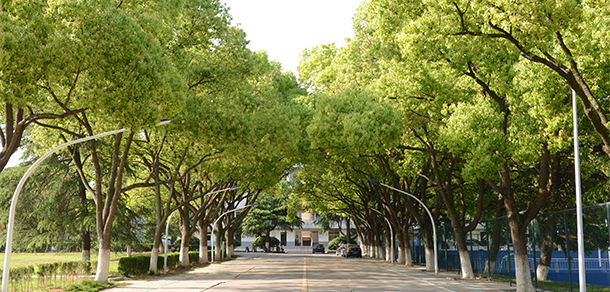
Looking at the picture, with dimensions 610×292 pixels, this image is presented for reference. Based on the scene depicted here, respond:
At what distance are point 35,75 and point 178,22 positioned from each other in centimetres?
905

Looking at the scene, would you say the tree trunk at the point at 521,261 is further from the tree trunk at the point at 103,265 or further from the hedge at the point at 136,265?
the hedge at the point at 136,265

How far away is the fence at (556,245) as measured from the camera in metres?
14.5

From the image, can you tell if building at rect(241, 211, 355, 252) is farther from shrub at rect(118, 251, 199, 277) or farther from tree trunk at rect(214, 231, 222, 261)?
shrub at rect(118, 251, 199, 277)

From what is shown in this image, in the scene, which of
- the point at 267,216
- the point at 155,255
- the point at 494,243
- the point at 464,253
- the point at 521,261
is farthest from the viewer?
the point at 267,216

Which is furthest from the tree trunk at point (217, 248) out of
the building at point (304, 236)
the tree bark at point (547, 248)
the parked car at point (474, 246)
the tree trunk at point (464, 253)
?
the building at point (304, 236)

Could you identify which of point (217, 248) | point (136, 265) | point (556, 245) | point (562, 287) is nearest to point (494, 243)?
point (556, 245)

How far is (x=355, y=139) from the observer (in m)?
20.6

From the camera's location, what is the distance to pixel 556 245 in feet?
57.5

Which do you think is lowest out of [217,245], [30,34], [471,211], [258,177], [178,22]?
Answer: [217,245]

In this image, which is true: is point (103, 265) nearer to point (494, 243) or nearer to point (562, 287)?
point (562, 287)

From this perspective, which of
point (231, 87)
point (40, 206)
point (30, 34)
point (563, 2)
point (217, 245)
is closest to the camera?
point (563, 2)

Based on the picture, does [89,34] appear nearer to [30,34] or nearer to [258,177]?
[30,34]

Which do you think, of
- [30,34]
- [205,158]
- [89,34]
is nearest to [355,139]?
[205,158]

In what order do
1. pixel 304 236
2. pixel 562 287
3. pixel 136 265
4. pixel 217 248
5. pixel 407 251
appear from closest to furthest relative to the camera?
pixel 562 287, pixel 136 265, pixel 407 251, pixel 217 248, pixel 304 236
